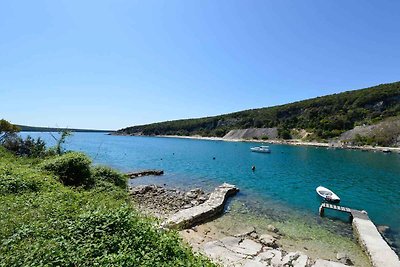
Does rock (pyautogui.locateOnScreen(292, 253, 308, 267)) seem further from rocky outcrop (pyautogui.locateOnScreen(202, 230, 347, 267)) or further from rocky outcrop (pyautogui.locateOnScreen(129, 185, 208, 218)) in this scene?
rocky outcrop (pyautogui.locateOnScreen(129, 185, 208, 218))

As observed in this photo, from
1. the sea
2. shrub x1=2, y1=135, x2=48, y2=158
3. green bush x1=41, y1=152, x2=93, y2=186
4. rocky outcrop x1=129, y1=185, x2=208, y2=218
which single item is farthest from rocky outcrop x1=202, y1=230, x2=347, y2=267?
shrub x1=2, y1=135, x2=48, y2=158

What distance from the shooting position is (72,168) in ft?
53.3

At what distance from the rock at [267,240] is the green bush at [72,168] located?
10895mm

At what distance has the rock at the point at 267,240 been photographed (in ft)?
44.2

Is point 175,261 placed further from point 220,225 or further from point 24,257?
point 220,225

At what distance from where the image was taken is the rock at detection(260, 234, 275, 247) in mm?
13483

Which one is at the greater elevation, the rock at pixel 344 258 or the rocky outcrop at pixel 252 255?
the rocky outcrop at pixel 252 255

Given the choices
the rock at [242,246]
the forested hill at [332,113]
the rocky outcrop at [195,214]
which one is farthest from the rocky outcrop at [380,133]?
the rock at [242,246]

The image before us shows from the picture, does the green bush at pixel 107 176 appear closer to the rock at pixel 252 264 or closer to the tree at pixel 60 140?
the tree at pixel 60 140

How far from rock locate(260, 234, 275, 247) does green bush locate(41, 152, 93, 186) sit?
35.7 ft

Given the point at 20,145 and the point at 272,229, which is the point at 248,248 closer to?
the point at 272,229

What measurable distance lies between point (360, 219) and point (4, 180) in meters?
20.4

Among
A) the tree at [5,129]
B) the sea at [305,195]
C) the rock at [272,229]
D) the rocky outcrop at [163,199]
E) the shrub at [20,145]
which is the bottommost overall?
the sea at [305,195]

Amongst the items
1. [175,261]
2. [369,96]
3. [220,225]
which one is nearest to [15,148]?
[220,225]
